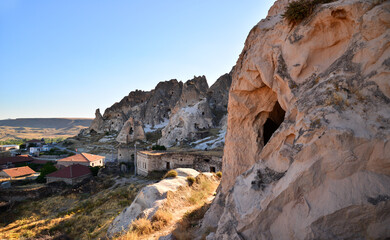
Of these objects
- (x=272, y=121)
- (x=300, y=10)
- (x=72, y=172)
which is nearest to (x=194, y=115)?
(x=72, y=172)

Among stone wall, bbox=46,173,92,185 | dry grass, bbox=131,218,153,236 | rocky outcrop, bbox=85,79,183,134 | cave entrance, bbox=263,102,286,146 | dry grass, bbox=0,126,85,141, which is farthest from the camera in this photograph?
dry grass, bbox=0,126,85,141

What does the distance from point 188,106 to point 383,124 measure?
132 feet

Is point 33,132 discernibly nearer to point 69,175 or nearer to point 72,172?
point 72,172

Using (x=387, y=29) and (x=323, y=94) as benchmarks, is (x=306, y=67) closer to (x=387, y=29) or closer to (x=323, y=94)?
(x=323, y=94)

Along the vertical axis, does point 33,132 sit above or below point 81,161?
above

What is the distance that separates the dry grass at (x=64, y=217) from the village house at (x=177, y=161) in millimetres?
5078

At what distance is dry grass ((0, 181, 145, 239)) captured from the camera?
11391 millimetres

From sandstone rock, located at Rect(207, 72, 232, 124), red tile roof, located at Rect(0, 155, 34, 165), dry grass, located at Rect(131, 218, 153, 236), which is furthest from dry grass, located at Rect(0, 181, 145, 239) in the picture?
sandstone rock, located at Rect(207, 72, 232, 124)

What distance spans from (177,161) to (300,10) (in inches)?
746

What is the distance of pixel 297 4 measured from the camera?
4.98 m

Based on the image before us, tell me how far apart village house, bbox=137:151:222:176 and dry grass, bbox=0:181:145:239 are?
508cm

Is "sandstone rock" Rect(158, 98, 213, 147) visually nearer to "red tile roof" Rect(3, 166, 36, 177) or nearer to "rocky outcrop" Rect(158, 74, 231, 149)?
"rocky outcrop" Rect(158, 74, 231, 149)

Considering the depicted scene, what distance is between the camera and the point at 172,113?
4409 centimetres

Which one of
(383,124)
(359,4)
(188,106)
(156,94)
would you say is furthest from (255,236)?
(156,94)
